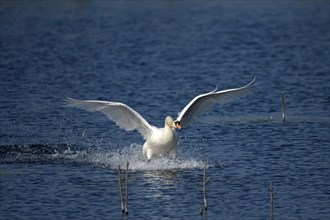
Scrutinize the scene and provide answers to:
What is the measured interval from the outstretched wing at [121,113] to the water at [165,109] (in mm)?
771

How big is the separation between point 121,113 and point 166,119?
1145 mm

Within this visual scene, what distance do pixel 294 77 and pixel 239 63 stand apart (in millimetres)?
3508

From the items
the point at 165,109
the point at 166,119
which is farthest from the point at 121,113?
the point at 165,109

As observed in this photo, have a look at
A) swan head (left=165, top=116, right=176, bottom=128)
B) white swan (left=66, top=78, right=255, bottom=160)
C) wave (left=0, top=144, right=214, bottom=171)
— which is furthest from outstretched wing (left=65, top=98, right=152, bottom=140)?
wave (left=0, top=144, right=214, bottom=171)

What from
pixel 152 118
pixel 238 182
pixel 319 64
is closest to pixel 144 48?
pixel 319 64

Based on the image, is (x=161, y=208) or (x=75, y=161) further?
(x=75, y=161)

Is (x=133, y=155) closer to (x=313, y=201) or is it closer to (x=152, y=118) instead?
(x=152, y=118)

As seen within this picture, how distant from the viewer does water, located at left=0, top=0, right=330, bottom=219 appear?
16.8m

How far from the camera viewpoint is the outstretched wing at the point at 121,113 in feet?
62.2

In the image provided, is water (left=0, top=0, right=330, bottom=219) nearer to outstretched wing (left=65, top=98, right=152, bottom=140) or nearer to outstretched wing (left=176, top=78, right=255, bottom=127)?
outstretched wing (left=65, top=98, right=152, bottom=140)

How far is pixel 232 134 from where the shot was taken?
22.1 metres

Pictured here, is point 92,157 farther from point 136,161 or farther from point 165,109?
point 165,109

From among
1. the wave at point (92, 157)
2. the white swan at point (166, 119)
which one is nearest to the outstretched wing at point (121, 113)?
the white swan at point (166, 119)

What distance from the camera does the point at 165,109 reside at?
25.1m
